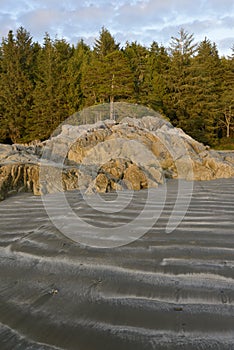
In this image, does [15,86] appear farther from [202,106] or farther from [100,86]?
[202,106]

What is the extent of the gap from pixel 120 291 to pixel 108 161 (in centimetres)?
615

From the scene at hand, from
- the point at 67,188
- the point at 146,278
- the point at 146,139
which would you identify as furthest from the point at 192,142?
the point at 146,278

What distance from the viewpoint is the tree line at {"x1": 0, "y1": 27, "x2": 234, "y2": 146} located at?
23344 millimetres

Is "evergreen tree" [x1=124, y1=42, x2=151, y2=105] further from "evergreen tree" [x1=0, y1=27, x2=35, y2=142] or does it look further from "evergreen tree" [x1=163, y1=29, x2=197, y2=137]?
"evergreen tree" [x1=0, y1=27, x2=35, y2=142]

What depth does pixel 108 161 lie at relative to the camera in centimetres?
781

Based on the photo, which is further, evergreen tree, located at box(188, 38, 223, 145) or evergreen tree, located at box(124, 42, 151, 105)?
evergreen tree, located at box(188, 38, 223, 145)

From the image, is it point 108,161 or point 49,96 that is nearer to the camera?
point 108,161

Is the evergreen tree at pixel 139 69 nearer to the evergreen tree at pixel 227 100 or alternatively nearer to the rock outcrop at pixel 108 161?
the evergreen tree at pixel 227 100

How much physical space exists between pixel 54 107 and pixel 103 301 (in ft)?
82.4

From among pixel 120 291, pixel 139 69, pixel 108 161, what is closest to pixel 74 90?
pixel 139 69

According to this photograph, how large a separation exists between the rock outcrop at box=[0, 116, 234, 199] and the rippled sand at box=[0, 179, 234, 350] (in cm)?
290

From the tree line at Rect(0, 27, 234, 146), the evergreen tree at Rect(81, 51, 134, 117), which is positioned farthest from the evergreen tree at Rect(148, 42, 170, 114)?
the evergreen tree at Rect(81, 51, 134, 117)

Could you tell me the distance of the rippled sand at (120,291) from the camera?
132cm

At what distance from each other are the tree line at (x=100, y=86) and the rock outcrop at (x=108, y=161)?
10.0 meters
